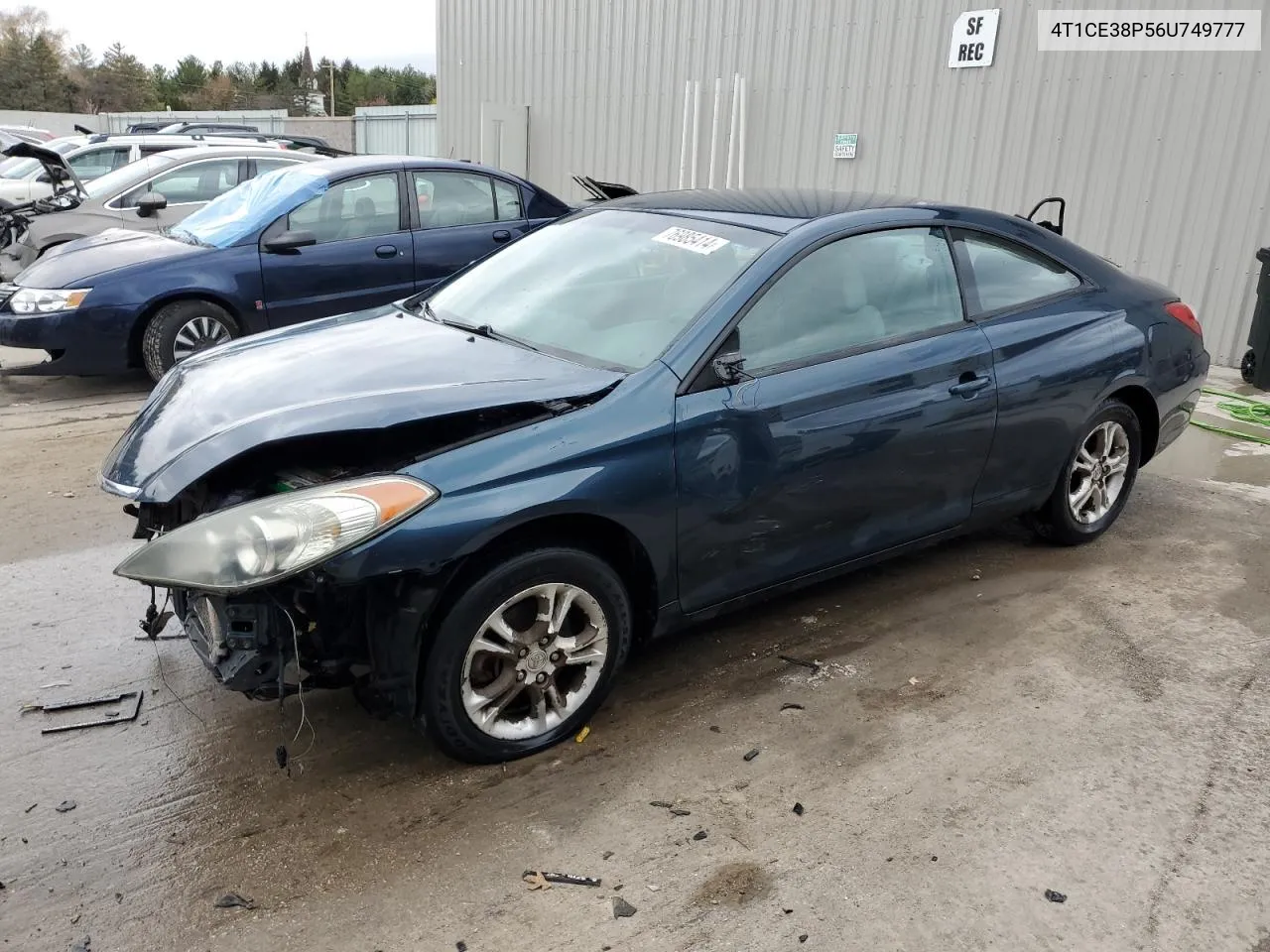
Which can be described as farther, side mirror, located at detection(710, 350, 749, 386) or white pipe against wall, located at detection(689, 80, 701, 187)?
white pipe against wall, located at detection(689, 80, 701, 187)

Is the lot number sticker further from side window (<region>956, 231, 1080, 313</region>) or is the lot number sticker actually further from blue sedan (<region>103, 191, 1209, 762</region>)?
side window (<region>956, 231, 1080, 313</region>)

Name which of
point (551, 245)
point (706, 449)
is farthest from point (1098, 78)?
point (706, 449)

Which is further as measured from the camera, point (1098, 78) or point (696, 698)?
point (1098, 78)

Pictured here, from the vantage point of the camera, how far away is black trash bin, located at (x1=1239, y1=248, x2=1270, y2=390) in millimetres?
7636

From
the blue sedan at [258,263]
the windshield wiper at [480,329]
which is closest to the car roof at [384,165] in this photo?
the blue sedan at [258,263]

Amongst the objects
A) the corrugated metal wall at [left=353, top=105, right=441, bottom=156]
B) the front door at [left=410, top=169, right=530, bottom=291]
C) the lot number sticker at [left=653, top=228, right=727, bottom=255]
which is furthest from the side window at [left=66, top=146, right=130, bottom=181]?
the corrugated metal wall at [left=353, top=105, right=441, bottom=156]

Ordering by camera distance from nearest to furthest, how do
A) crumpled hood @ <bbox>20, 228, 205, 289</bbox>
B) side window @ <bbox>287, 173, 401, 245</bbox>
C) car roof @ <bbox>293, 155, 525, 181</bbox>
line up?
crumpled hood @ <bbox>20, 228, 205, 289</bbox> < side window @ <bbox>287, 173, 401, 245</bbox> < car roof @ <bbox>293, 155, 525, 181</bbox>

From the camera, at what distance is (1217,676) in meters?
3.80

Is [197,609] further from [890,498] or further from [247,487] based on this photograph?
[890,498]

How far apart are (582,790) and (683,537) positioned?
841 mm

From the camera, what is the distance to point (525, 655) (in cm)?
306

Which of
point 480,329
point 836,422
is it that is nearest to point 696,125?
point 480,329

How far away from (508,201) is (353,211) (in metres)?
1.30

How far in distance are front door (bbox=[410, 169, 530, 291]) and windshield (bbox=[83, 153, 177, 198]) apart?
10.8 ft
